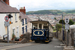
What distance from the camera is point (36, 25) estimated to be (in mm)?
16844

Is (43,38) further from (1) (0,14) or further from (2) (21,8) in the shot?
(2) (21,8)

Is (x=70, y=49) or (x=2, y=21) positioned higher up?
(x=2, y=21)

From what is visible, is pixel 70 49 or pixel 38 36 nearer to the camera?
pixel 70 49

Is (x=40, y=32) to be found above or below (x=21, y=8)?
below

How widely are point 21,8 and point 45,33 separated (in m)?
18.2

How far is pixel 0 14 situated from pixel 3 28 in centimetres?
180

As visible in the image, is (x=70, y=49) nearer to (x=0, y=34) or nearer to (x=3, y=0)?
(x=0, y=34)

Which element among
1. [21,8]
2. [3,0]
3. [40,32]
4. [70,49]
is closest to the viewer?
[70,49]

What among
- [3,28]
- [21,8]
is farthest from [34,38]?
[21,8]

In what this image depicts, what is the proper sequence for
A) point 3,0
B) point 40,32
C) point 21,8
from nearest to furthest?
point 40,32 < point 3,0 < point 21,8

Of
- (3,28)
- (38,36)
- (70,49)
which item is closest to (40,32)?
(38,36)

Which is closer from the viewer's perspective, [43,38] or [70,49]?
[70,49]

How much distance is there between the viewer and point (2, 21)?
16.6 meters

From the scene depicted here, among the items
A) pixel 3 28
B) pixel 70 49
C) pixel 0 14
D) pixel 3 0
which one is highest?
pixel 3 0
